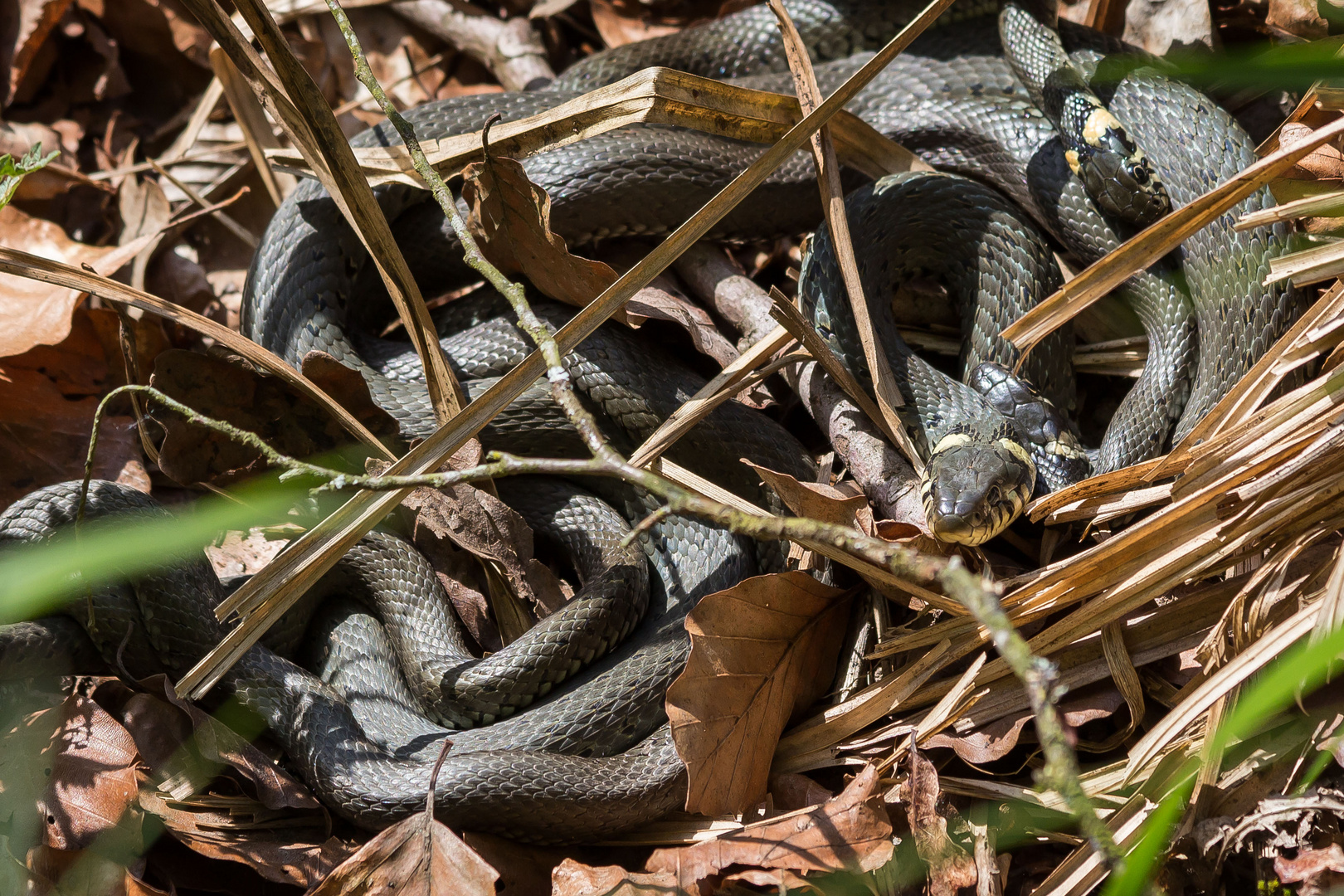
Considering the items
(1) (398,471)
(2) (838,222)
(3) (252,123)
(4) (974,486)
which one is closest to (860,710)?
(4) (974,486)

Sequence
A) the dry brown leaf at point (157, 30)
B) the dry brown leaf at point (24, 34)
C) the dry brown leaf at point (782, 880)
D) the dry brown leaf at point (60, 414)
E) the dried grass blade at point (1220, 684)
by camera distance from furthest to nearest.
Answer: the dry brown leaf at point (157, 30)
the dry brown leaf at point (24, 34)
the dry brown leaf at point (60, 414)
the dry brown leaf at point (782, 880)
the dried grass blade at point (1220, 684)

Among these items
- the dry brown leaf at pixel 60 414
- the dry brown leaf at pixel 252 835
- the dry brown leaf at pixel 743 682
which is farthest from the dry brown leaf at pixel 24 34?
the dry brown leaf at pixel 743 682

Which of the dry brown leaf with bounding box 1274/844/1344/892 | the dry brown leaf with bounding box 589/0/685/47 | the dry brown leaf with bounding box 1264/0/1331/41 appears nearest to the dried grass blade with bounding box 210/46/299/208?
the dry brown leaf with bounding box 589/0/685/47

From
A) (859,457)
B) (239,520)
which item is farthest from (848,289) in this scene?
(239,520)

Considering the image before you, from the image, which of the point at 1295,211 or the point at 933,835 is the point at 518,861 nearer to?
the point at 933,835

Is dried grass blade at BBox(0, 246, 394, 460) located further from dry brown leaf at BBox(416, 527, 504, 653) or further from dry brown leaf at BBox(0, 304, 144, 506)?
dry brown leaf at BBox(0, 304, 144, 506)

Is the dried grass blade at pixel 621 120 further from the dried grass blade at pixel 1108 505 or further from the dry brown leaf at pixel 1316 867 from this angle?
the dry brown leaf at pixel 1316 867
